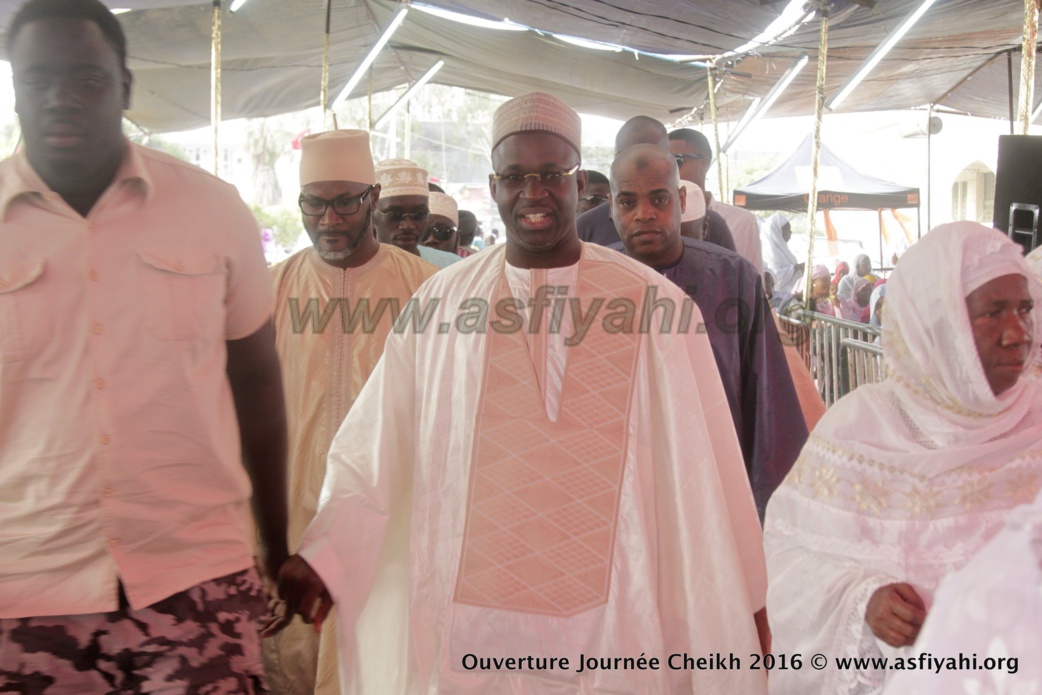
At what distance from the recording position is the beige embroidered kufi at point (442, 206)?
7.75m

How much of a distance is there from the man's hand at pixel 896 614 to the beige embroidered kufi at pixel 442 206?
5.63 metres

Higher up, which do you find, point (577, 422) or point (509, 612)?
point (577, 422)

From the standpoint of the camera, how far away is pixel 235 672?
2.23 meters

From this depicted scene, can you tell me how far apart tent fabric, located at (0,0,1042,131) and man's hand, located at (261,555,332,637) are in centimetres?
482

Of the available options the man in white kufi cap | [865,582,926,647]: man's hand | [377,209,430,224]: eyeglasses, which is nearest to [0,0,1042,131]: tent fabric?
[377,209,430,224]: eyeglasses

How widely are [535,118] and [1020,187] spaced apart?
249 centimetres

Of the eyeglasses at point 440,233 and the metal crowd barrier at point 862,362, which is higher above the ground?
the eyeglasses at point 440,233

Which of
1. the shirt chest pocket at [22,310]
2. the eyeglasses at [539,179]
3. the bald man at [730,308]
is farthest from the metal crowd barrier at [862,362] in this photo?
the shirt chest pocket at [22,310]

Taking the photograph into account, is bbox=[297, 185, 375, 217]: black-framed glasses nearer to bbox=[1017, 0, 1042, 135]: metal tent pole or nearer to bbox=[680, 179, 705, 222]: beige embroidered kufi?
bbox=[680, 179, 705, 222]: beige embroidered kufi

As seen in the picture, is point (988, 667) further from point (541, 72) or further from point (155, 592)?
point (541, 72)

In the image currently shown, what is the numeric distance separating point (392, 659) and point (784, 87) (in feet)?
32.7

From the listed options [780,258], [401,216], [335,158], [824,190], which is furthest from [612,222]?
[824,190]

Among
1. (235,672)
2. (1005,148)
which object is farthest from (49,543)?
(1005,148)

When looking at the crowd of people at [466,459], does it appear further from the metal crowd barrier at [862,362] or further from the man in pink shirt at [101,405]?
the metal crowd barrier at [862,362]
